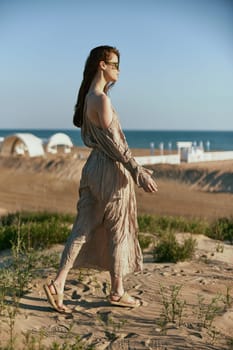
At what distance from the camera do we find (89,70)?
4.18 m

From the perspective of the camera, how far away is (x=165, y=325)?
12.8ft

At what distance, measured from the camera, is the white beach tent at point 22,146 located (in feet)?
88.5

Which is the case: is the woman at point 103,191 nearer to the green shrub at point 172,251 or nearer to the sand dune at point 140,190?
the green shrub at point 172,251

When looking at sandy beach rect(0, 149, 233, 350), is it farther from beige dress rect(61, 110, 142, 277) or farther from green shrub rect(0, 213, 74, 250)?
beige dress rect(61, 110, 142, 277)

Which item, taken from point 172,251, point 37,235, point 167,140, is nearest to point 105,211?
point 172,251

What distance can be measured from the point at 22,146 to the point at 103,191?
2515 centimetres

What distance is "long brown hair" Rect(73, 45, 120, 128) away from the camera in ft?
13.5

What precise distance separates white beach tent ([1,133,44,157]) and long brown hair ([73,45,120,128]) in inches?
895

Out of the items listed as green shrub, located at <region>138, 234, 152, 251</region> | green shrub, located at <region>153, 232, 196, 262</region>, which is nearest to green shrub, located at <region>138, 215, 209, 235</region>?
green shrub, located at <region>138, 234, 152, 251</region>

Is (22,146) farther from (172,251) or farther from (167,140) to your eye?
(167,140)

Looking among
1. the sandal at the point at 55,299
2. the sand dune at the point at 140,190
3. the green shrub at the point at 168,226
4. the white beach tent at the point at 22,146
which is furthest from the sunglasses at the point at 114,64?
the white beach tent at the point at 22,146

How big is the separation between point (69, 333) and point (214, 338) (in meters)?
1.00

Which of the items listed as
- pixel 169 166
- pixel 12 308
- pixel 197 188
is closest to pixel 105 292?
pixel 12 308

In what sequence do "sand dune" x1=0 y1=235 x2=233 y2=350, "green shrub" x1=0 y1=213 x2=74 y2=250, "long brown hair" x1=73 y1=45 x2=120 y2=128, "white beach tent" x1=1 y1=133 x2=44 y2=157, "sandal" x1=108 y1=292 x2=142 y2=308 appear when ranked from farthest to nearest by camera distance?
"white beach tent" x1=1 y1=133 x2=44 y2=157, "green shrub" x1=0 y1=213 x2=74 y2=250, "sandal" x1=108 y1=292 x2=142 y2=308, "long brown hair" x1=73 y1=45 x2=120 y2=128, "sand dune" x1=0 y1=235 x2=233 y2=350
